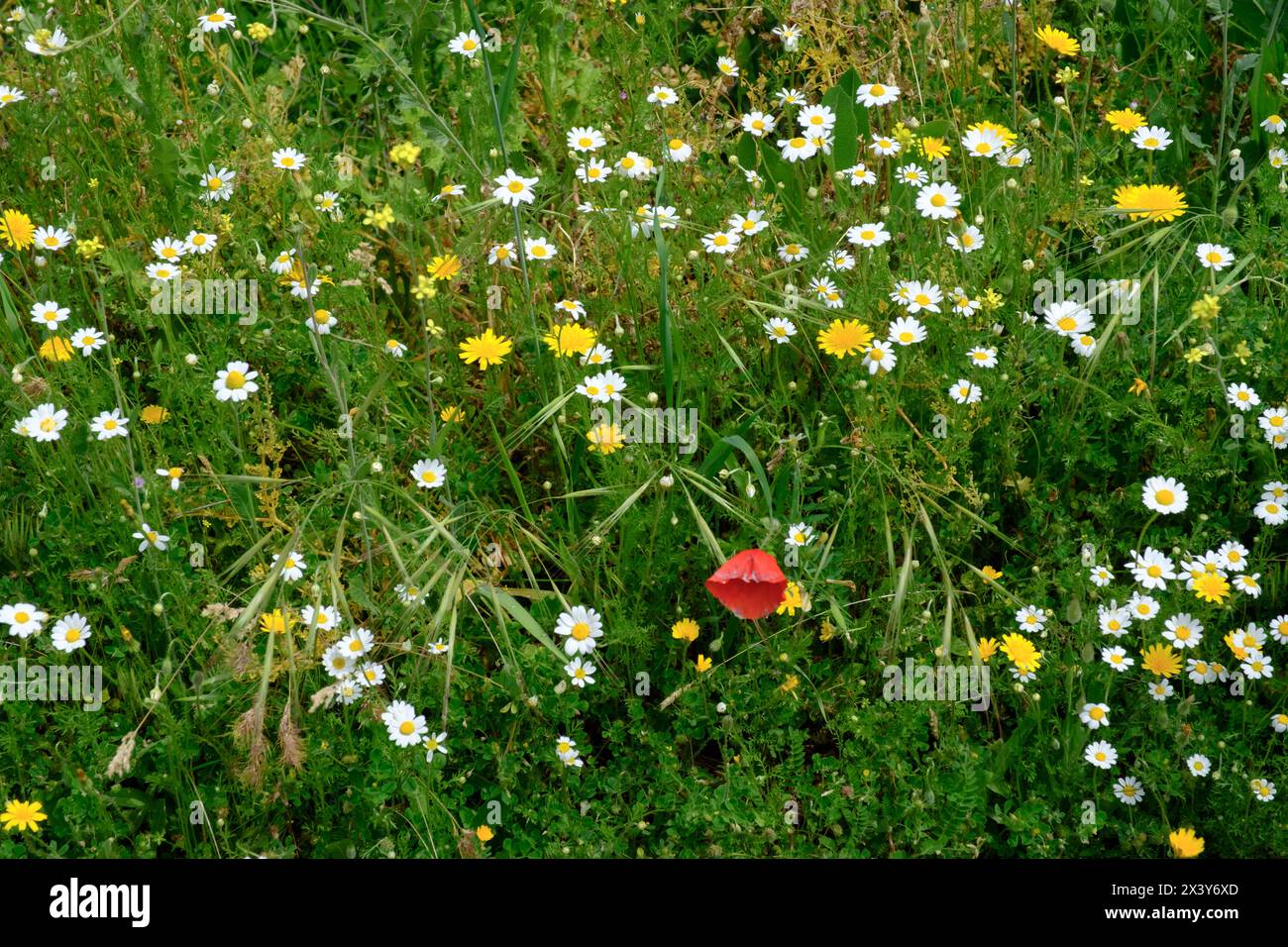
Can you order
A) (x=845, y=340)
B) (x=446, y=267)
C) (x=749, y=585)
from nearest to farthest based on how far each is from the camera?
(x=749, y=585) → (x=845, y=340) → (x=446, y=267)

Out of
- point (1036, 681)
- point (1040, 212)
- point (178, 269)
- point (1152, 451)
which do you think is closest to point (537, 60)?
point (178, 269)

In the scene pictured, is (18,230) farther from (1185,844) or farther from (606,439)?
(1185,844)

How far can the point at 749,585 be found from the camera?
2.44 metres

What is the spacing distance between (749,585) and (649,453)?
491 millimetres

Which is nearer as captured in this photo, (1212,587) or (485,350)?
(1212,587)

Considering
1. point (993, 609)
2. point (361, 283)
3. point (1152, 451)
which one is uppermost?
point (361, 283)

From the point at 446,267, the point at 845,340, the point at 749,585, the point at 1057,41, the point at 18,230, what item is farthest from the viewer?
the point at 1057,41

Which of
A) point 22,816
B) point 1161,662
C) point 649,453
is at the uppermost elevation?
point 649,453

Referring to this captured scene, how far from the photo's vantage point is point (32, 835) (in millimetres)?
2383

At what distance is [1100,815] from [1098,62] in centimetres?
224

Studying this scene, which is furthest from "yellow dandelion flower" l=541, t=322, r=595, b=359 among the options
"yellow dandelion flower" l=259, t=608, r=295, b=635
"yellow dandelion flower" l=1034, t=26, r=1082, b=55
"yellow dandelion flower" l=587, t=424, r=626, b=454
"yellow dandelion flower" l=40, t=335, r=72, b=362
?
"yellow dandelion flower" l=1034, t=26, r=1082, b=55

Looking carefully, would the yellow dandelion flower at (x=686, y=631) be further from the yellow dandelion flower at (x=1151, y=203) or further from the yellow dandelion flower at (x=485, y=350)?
the yellow dandelion flower at (x=1151, y=203)

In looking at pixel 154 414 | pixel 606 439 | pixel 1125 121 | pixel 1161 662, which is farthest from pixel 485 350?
pixel 1125 121

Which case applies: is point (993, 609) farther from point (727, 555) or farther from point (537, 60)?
point (537, 60)
